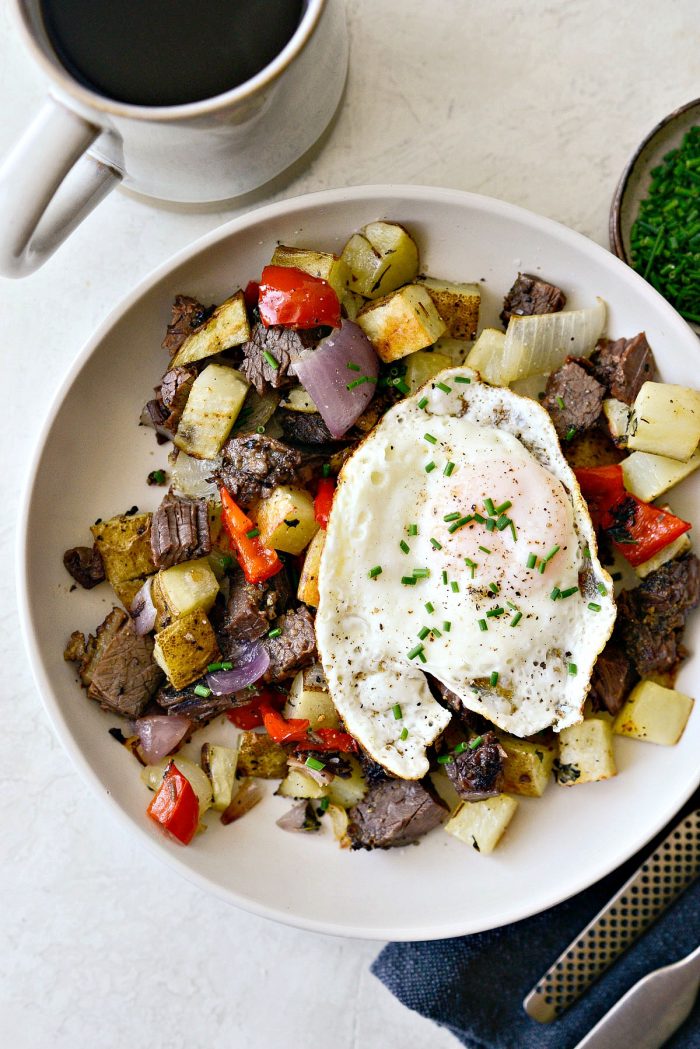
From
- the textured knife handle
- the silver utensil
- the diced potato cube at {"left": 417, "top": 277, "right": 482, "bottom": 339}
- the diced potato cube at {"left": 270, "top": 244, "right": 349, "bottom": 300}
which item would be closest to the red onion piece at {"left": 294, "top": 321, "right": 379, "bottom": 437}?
the diced potato cube at {"left": 270, "top": 244, "right": 349, "bottom": 300}

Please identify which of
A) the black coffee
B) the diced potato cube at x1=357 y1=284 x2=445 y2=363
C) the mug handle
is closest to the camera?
the mug handle

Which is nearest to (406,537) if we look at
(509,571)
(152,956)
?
(509,571)

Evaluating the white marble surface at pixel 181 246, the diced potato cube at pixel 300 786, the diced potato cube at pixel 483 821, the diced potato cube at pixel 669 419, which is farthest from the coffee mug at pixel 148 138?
the diced potato cube at pixel 483 821

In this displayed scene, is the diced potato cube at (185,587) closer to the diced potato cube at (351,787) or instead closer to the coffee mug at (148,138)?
the diced potato cube at (351,787)

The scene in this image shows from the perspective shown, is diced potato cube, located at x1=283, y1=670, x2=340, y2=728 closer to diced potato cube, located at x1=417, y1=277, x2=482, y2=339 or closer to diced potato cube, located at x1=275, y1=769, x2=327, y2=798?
diced potato cube, located at x1=275, y1=769, x2=327, y2=798

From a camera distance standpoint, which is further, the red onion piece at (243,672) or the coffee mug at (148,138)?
the red onion piece at (243,672)

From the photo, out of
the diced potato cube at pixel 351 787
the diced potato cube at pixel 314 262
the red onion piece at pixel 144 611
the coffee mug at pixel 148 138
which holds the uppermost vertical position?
the coffee mug at pixel 148 138

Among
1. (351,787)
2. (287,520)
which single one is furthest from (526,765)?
(287,520)
